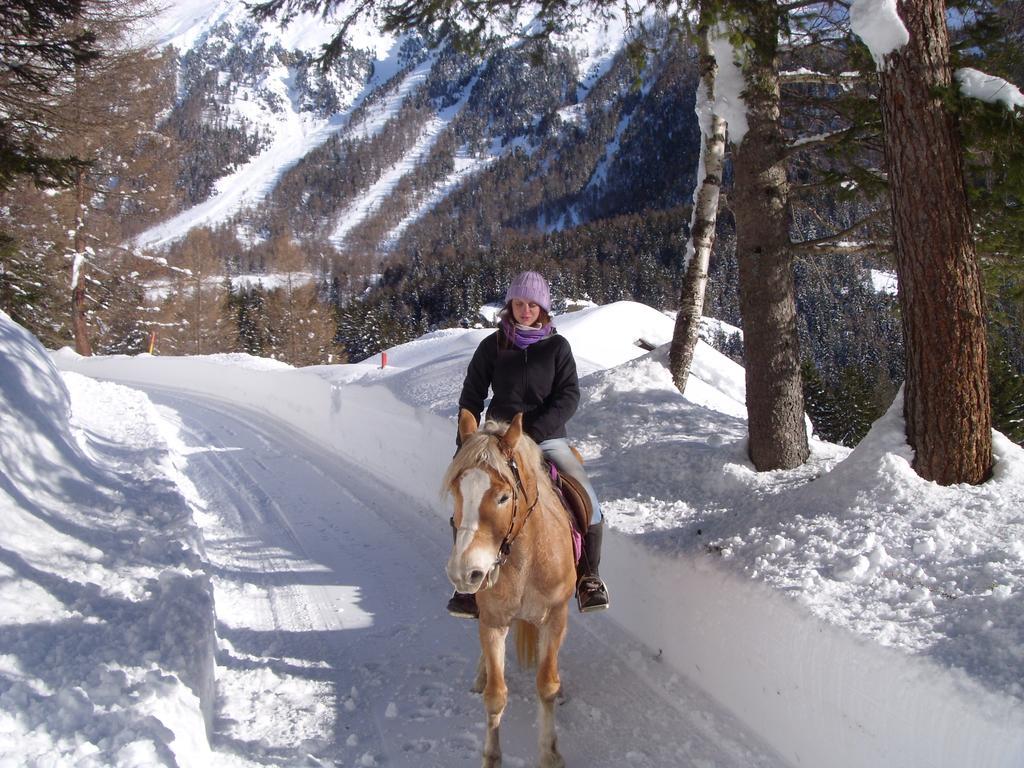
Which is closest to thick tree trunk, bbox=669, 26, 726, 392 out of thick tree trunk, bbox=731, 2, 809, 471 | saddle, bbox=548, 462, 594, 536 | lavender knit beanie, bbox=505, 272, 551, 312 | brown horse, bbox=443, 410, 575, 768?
thick tree trunk, bbox=731, 2, 809, 471

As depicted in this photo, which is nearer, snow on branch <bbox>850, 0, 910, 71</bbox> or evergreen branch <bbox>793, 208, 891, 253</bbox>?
snow on branch <bbox>850, 0, 910, 71</bbox>

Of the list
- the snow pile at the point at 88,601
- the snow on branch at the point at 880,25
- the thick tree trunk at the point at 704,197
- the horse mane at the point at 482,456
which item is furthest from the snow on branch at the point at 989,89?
the snow pile at the point at 88,601

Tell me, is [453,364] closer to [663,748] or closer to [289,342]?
[663,748]

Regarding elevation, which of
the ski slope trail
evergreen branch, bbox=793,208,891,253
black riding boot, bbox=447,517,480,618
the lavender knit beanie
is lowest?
the ski slope trail

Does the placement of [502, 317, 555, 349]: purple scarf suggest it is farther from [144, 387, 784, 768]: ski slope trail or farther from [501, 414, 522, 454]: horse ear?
[144, 387, 784, 768]: ski slope trail

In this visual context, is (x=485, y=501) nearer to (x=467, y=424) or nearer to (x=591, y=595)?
(x=467, y=424)

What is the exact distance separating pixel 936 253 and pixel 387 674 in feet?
13.9

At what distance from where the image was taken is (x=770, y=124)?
19.6 ft

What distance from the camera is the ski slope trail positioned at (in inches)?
145

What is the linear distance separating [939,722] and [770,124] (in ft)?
15.9

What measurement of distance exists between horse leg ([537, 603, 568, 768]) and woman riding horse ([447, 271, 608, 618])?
50 cm

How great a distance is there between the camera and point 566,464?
14.3 feet

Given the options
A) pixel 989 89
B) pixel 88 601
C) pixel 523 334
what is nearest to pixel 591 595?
pixel 523 334

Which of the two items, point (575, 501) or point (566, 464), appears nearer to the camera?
point (575, 501)
